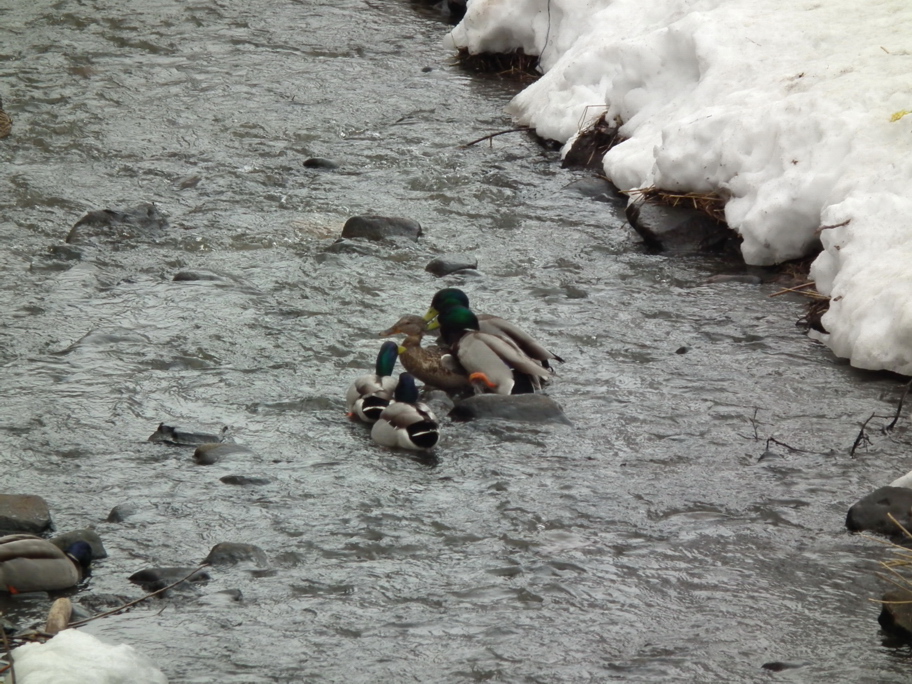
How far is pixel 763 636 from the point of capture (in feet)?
17.3

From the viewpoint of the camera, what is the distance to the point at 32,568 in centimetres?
550

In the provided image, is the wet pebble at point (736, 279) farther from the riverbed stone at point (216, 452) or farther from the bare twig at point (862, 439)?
the riverbed stone at point (216, 452)

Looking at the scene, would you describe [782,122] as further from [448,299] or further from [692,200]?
[448,299]

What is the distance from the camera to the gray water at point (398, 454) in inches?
210

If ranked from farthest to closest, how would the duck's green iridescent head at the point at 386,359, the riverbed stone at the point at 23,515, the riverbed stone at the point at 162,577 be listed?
the duck's green iridescent head at the point at 386,359, the riverbed stone at the point at 23,515, the riverbed stone at the point at 162,577

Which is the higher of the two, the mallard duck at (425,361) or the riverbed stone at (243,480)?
the mallard duck at (425,361)

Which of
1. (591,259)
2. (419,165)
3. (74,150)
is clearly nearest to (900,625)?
(591,259)

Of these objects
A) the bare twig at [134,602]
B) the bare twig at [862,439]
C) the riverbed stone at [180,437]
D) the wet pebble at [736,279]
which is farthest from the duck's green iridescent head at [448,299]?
the bare twig at [134,602]

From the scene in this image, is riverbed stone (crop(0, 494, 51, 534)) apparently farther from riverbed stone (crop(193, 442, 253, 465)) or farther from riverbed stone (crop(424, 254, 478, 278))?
riverbed stone (crop(424, 254, 478, 278))

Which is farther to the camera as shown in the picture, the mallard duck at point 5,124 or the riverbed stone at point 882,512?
the mallard duck at point 5,124

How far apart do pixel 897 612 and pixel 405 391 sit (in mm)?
2947

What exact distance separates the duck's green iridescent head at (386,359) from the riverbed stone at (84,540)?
6.83 feet

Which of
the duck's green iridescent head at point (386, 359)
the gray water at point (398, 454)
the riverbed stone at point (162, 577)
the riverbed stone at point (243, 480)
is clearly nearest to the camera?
the gray water at point (398, 454)

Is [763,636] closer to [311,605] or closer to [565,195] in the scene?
[311,605]
